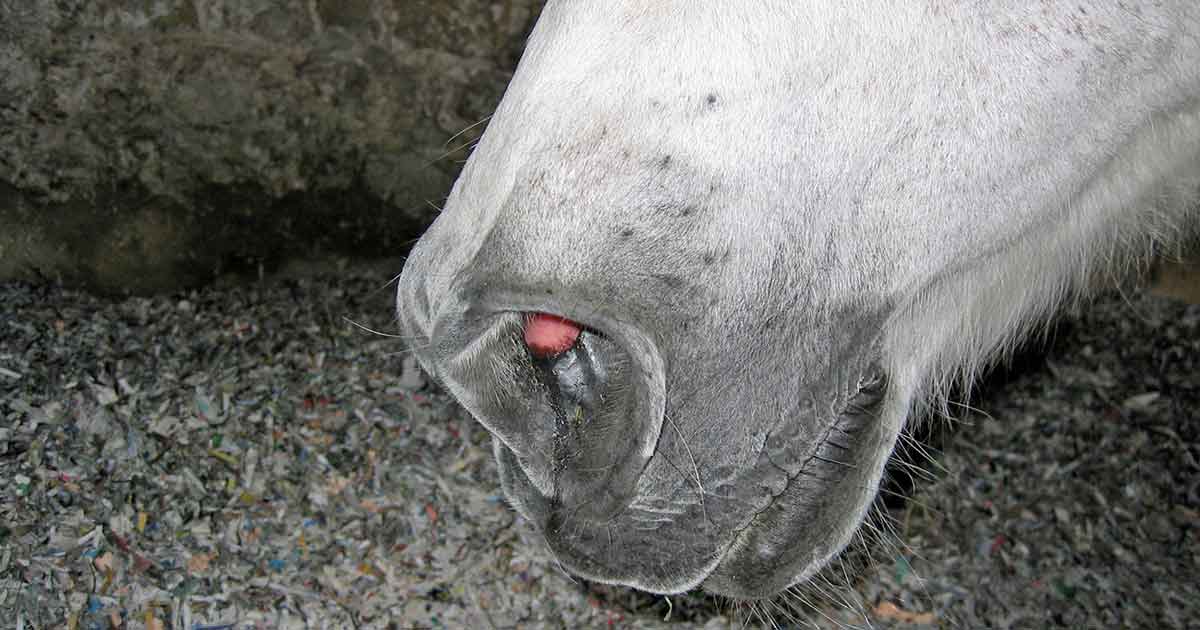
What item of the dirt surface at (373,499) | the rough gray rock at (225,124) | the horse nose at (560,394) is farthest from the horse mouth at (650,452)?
the rough gray rock at (225,124)

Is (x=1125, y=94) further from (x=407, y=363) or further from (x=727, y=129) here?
(x=407, y=363)

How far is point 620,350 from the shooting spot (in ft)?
2.25

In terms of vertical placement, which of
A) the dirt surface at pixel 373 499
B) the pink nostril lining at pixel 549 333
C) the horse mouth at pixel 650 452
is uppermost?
the pink nostril lining at pixel 549 333

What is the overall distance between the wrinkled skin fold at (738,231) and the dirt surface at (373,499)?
1.66 feet

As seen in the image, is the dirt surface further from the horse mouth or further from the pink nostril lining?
the pink nostril lining

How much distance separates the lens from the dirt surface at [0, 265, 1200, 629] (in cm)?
132

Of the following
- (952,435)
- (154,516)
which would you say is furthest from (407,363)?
(952,435)

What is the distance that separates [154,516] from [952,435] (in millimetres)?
1350

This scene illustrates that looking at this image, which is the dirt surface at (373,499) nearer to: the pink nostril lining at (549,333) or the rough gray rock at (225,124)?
the rough gray rock at (225,124)

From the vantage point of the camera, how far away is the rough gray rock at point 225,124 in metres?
1.70

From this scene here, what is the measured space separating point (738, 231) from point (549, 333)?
0.51 ft

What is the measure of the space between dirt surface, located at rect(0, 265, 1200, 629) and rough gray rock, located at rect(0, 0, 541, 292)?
0.43 feet

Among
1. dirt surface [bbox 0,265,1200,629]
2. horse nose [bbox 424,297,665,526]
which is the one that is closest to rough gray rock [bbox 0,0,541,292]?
dirt surface [bbox 0,265,1200,629]

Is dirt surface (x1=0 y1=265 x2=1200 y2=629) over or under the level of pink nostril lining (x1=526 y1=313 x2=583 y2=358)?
under
